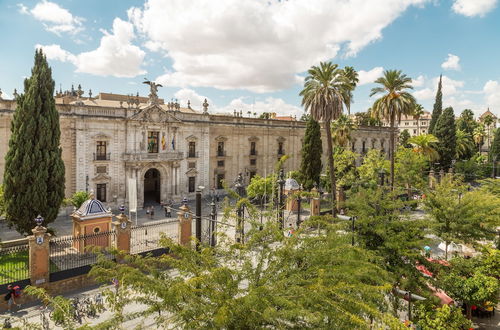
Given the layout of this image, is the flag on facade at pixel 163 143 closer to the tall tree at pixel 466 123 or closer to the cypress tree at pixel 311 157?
the cypress tree at pixel 311 157

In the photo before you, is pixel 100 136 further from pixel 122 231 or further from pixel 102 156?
pixel 122 231

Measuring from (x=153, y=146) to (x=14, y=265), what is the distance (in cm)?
1708

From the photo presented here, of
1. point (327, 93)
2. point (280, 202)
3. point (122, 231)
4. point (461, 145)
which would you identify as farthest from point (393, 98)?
point (461, 145)

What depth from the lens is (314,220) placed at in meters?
9.62

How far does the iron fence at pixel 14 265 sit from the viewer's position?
13.7m

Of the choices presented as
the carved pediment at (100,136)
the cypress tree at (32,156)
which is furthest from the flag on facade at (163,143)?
the cypress tree at (32,156)

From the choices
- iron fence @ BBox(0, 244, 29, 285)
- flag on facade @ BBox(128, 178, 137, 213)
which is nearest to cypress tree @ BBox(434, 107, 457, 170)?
flag on facade @ BBox(128, 178, 137, 213)

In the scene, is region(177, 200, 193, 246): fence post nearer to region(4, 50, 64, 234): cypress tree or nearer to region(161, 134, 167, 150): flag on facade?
region(4, 50, 64, 234): cypress tree

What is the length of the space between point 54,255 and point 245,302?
605 inches

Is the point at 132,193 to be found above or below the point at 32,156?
below

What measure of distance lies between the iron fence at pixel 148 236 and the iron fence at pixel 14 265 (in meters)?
4.69

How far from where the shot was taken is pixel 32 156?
18.5 metres

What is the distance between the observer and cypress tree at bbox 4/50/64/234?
1836 cm

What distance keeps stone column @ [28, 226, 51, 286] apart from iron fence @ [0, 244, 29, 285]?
0.50 metres
